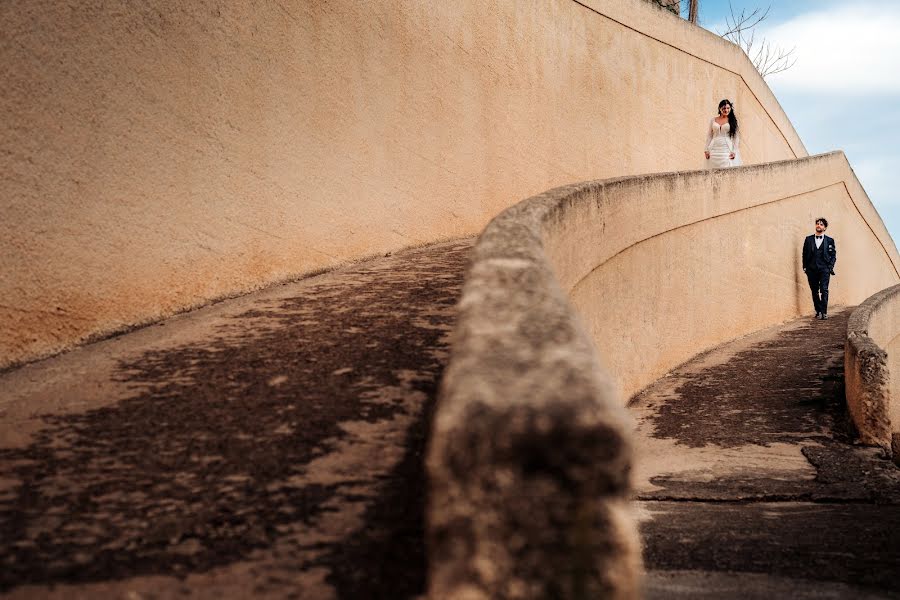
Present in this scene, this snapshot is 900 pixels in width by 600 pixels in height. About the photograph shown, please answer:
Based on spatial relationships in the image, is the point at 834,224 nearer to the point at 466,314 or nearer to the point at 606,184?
the point at 606,184

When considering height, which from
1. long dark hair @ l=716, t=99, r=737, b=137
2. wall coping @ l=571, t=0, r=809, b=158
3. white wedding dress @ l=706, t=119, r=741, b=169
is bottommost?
white wedding dress @ l=706, t=119, r=741, b=169

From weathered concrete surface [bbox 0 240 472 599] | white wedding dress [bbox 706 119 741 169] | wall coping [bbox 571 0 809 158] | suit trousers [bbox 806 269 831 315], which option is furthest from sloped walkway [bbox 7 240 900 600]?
wall coping [bbox 571 0 809 158]

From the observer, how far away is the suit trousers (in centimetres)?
1229

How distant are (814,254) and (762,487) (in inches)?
317

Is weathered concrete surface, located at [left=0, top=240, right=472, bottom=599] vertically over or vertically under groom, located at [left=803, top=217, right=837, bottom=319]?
under

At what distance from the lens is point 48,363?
12.9ft

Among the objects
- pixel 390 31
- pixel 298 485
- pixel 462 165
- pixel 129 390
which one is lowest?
pixel 298 485

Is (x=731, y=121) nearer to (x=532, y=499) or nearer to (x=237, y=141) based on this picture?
(x=237, y=141)

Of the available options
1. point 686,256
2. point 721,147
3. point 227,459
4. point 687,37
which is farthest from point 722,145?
point 227,459

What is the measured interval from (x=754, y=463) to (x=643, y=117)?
751 centimetres

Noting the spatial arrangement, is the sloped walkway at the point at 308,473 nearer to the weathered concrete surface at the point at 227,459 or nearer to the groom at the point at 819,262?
the weathered concrete surface at the point at 227,459

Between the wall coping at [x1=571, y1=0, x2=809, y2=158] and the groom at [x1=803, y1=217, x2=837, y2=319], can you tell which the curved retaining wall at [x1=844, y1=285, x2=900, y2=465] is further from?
the wall coping at [x1=571, y1=0, x2=809, y2=158]

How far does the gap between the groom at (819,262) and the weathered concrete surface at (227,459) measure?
9365 millimetres

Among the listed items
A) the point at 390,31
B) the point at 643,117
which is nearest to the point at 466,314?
the point at 390,31
